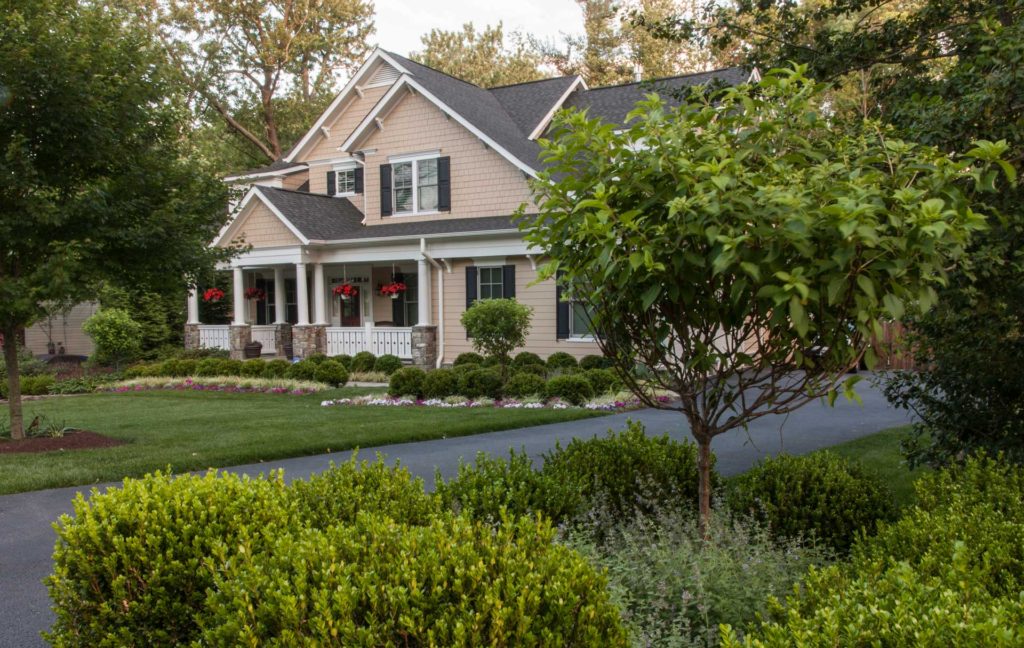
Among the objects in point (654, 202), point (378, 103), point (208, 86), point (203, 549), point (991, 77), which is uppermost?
point (208, 86)

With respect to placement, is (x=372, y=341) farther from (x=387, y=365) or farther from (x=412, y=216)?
(x=412, y=216)

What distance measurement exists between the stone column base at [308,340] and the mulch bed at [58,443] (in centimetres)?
1019

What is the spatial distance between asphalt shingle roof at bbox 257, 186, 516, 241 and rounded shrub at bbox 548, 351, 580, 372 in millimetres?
3424

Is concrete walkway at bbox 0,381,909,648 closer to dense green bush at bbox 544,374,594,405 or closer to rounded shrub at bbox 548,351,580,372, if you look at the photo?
dense green bush at bbox 544,374,594,405

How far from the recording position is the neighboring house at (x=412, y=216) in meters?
19.0

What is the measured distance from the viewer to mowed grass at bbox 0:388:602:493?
331 inches

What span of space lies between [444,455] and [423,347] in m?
10.7

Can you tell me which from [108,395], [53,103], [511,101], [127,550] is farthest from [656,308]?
[511,101]

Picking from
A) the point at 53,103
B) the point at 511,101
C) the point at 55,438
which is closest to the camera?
the point at 53,103

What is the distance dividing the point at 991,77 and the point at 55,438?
1131 centimetres

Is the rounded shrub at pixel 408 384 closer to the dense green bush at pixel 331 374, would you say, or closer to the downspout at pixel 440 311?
the dense green bush at pixel 331 374

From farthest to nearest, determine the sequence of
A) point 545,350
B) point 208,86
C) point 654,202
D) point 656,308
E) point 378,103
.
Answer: point 208,86 < point 378,103 < point 545,350 < point 656,308 < point 654,202

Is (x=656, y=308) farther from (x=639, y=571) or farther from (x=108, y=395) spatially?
(x=108, y=395)

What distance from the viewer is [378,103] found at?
20391 millimetres
